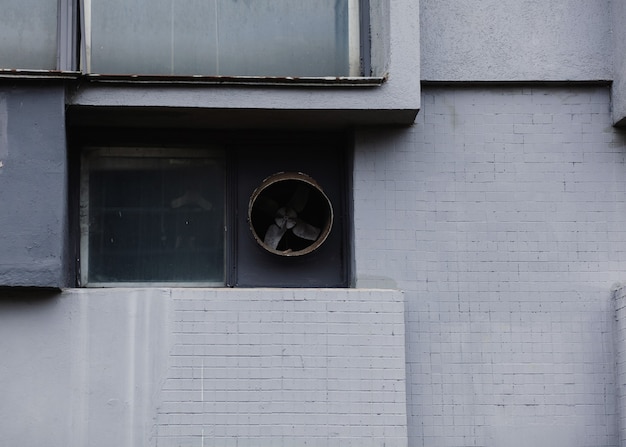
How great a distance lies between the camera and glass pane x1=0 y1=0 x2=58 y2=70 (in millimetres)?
11000

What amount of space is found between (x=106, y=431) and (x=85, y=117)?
2785 mm

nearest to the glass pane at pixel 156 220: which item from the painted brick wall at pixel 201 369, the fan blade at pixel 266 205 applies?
the fan blade at pixel 266 205

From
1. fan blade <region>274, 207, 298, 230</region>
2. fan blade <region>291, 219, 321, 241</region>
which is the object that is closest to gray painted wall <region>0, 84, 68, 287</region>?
fan blade <region>274, 207, 298, 230</region>

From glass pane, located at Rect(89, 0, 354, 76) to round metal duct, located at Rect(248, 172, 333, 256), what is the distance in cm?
101

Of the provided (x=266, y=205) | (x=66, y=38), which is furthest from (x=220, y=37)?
(x=266, y=205)

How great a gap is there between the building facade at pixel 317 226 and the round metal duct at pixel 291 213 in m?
0.02

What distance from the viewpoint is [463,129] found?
11.4 metres

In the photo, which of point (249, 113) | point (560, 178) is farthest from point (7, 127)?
point (560, 178)

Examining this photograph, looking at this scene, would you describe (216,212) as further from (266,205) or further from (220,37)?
(220,37)

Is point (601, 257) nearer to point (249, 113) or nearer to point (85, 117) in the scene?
point (249, 113)

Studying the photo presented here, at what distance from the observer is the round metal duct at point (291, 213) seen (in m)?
11.2

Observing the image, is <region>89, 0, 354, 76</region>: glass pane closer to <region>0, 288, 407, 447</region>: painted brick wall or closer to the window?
the window

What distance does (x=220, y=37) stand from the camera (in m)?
11.2

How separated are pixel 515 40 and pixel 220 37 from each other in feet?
8.90
